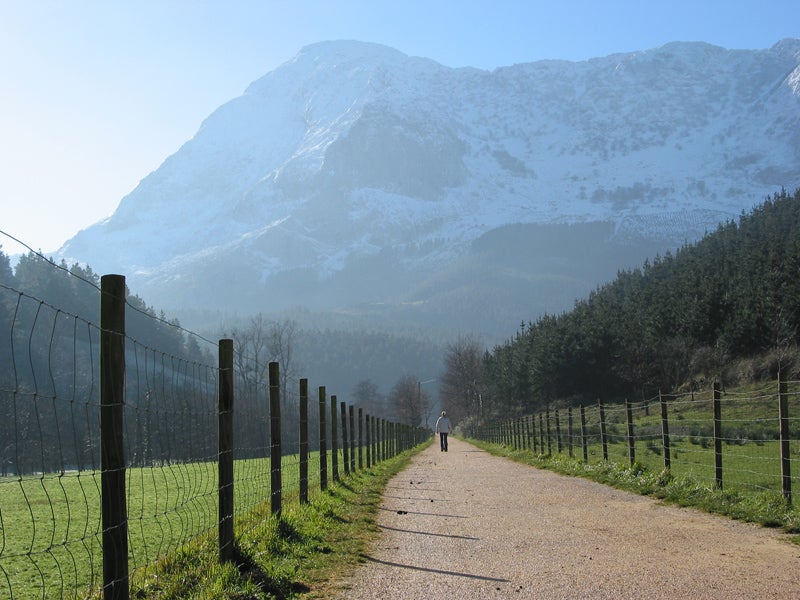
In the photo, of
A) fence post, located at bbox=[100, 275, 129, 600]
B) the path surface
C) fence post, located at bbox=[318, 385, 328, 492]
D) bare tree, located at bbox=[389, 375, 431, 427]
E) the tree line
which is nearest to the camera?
fence post, located at bbox=[100, 275, 129, 600]

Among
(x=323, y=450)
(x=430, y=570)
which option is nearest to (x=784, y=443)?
(x=430, y=570)

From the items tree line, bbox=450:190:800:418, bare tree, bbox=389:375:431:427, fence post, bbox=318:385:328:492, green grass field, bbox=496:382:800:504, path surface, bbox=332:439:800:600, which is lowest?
bare tree, bbox=389:375:431:427

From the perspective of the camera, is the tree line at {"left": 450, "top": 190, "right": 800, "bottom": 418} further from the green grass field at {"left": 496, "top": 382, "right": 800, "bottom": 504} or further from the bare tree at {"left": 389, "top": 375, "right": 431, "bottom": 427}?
the bare tree at {"left": 389, "top": 375, "right": 431, "bottom": 427}

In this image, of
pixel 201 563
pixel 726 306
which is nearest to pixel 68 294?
pixel 726 306

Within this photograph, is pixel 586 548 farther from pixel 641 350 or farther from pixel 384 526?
pixel 641 350

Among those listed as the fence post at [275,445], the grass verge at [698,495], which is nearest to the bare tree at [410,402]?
the grass verge at [698,495]

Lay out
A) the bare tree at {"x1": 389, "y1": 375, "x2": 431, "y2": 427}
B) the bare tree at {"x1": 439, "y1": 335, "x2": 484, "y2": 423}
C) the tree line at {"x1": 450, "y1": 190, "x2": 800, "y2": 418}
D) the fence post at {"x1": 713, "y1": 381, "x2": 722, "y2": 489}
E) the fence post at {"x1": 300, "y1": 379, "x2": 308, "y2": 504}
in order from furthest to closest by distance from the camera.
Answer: the bare tree at {"x1": 389, "y1": 375, "x2": 431, "y2": 427}, the bare tree at {"x1": 439, "y1": 335, "x2": 484, "y2": 423}, the tree line at {"x1": 450, "y1": 190, "x2": 800, "y2": 418}, the fence post at {"x1": 713, "y1": 381, "x2": 722, "y2": 489}, the fence post at {"x1": 300, "y1": 379, "x2": 308, "y2": 504}

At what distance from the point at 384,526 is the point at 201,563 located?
12.7ft

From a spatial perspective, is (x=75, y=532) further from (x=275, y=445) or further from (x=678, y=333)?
(x=678, y=333)

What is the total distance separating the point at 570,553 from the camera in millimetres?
7895

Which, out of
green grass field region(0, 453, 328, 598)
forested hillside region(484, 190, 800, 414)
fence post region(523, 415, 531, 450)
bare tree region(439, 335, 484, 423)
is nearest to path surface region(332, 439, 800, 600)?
green grass field region(0, 453, 328, 598)

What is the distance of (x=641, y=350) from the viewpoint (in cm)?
6950

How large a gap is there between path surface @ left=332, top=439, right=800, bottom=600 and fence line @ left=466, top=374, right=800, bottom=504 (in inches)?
61.6

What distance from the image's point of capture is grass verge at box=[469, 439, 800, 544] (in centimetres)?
928
